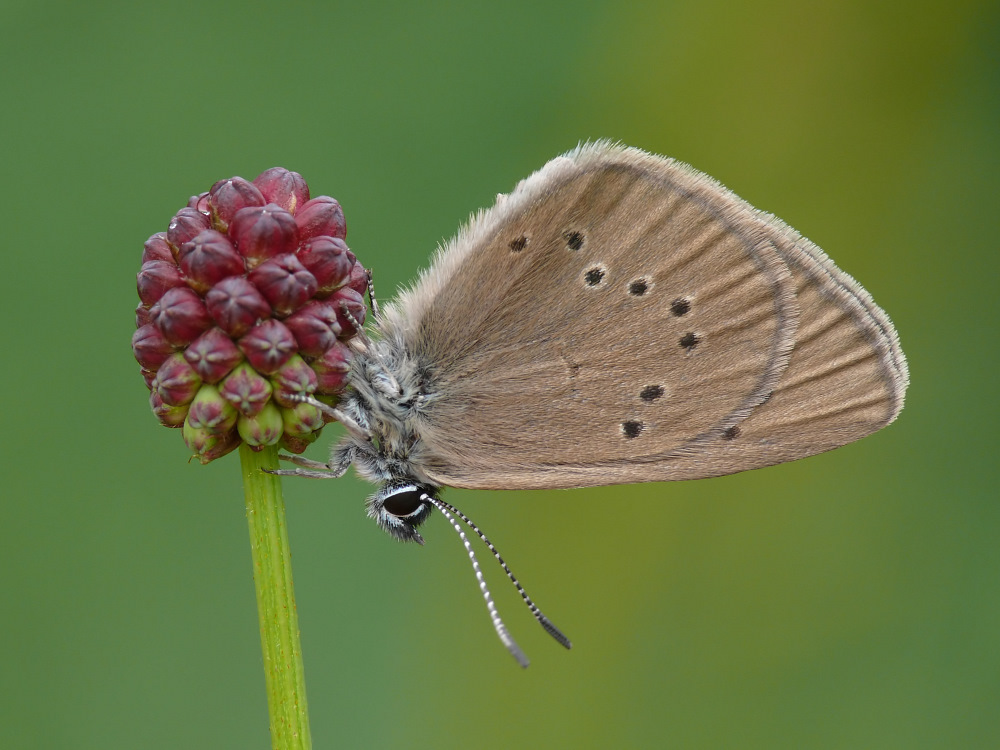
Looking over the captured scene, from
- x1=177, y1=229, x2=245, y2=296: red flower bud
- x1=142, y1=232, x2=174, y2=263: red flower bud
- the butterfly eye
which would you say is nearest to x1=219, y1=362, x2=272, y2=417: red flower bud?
x1=177, y1=229, x2=245, y2=296: red flower bud

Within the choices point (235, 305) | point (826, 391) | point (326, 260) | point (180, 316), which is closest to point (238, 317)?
point (235, 305)

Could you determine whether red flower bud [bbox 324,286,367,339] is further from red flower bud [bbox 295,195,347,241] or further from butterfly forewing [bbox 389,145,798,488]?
butterfly forewing [bbox 389,145,798,488]

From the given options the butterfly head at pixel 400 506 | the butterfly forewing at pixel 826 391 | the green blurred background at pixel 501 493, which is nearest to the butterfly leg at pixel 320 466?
the butterfly head at pixel 400 506

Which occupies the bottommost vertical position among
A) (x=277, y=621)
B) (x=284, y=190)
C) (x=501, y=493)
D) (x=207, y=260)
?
(x=277, y=621)

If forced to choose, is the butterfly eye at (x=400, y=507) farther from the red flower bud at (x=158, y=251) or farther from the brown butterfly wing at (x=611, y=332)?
the red flower bud at (x=158, y=251)

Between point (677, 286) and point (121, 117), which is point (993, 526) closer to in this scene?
point (677, 286)

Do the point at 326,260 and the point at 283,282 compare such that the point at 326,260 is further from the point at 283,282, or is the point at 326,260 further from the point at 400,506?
the point at 400,506
